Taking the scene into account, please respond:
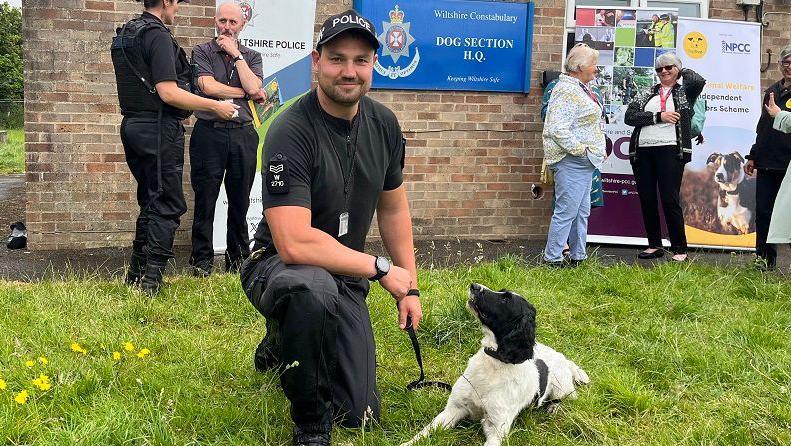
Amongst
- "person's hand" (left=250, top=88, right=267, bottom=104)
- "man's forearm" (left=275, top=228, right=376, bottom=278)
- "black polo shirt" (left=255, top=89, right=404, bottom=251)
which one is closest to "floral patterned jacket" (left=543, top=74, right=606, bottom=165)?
"person's hand" (left=250, top=88, right=267, bottom=104)

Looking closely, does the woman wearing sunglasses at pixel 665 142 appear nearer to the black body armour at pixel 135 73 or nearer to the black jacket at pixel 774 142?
the black jacket at pixel 774 142

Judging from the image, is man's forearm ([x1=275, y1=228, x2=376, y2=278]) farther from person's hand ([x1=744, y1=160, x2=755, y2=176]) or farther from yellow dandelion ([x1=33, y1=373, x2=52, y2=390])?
person's hand ([x1=744, y1=160, x2=755, y2=176])

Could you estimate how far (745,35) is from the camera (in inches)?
316

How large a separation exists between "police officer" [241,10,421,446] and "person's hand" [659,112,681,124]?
14.1 ft

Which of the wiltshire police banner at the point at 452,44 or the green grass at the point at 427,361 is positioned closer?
the green grass at the point at 427,361

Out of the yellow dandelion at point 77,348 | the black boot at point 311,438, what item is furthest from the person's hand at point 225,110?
the black boot at point 311,438

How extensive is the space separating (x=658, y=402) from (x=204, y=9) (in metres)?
5.37

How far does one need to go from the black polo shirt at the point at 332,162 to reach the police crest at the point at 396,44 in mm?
4124

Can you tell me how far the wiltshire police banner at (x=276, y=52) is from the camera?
7102mm

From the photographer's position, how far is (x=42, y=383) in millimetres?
3441

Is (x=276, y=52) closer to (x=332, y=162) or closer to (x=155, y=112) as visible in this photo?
(x=155, y=112)

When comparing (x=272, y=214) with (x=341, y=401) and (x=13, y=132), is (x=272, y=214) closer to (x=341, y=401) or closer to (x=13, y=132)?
(x=341, y=401)

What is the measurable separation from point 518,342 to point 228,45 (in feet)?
13.1

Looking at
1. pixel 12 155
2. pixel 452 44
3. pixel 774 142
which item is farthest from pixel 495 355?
pixel 12 155
